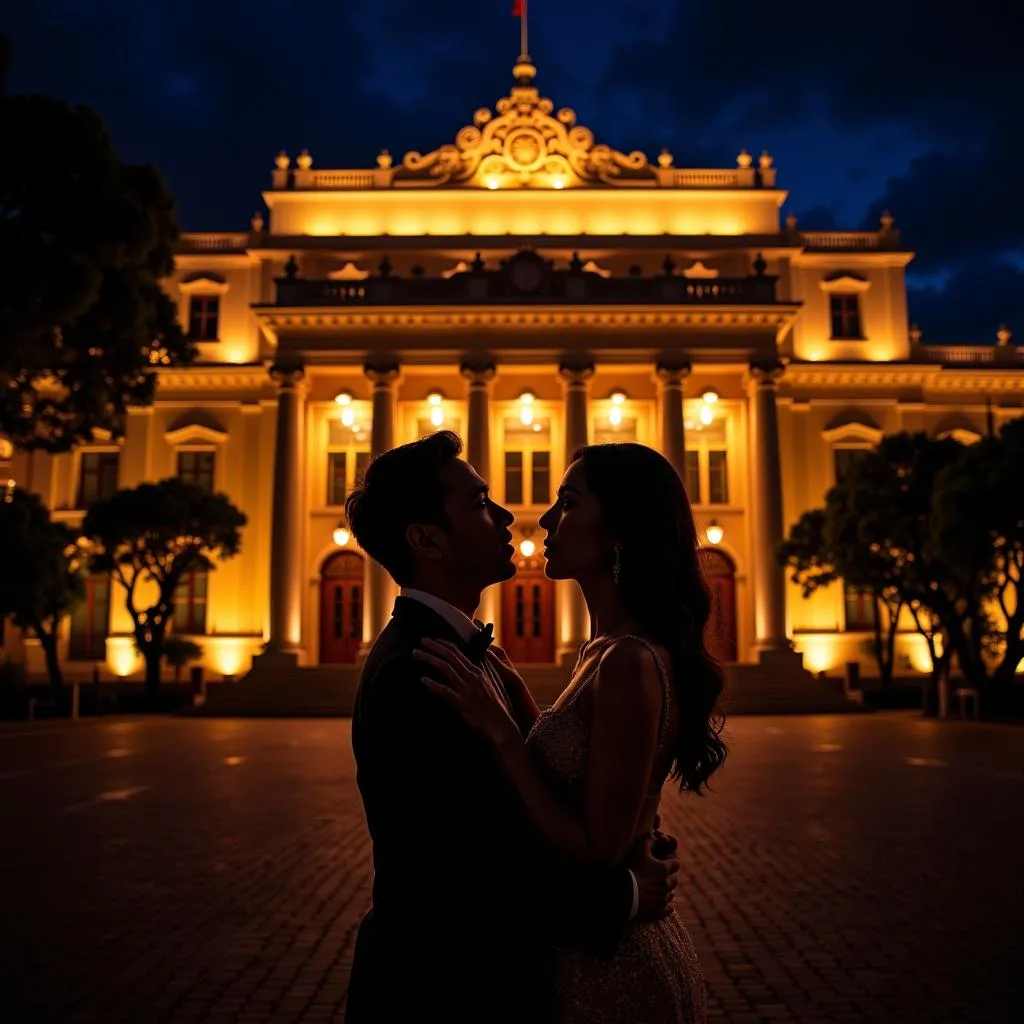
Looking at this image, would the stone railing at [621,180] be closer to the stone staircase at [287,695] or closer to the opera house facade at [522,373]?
the opera house facade at [522,373]

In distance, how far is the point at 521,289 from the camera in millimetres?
34594

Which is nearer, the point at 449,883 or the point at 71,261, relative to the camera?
the point at 449,883

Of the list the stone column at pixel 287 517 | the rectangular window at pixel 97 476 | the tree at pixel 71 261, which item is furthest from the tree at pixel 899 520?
the rectangular window at pixel 97 476

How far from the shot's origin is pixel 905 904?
7.34 m

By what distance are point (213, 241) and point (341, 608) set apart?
15.8 metres

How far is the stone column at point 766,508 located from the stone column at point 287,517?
1482 centimetres

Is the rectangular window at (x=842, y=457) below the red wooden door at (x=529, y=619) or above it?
above

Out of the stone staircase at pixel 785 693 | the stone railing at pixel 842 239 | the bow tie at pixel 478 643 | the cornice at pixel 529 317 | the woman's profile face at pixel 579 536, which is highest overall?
the stone railing at pixel 842 239

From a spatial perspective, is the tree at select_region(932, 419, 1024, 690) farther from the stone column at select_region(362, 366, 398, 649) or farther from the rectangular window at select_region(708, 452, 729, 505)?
the stone column at select_region(362, 366, 398, 649)

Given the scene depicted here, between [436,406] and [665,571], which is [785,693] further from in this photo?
[665,571]

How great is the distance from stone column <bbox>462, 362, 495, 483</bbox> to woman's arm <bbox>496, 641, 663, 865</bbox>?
31.5 meters

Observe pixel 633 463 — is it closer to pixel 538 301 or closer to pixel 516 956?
pixel 516 956

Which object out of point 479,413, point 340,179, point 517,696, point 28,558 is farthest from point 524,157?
point 517,696

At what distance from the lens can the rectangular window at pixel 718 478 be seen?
37.4 meters
